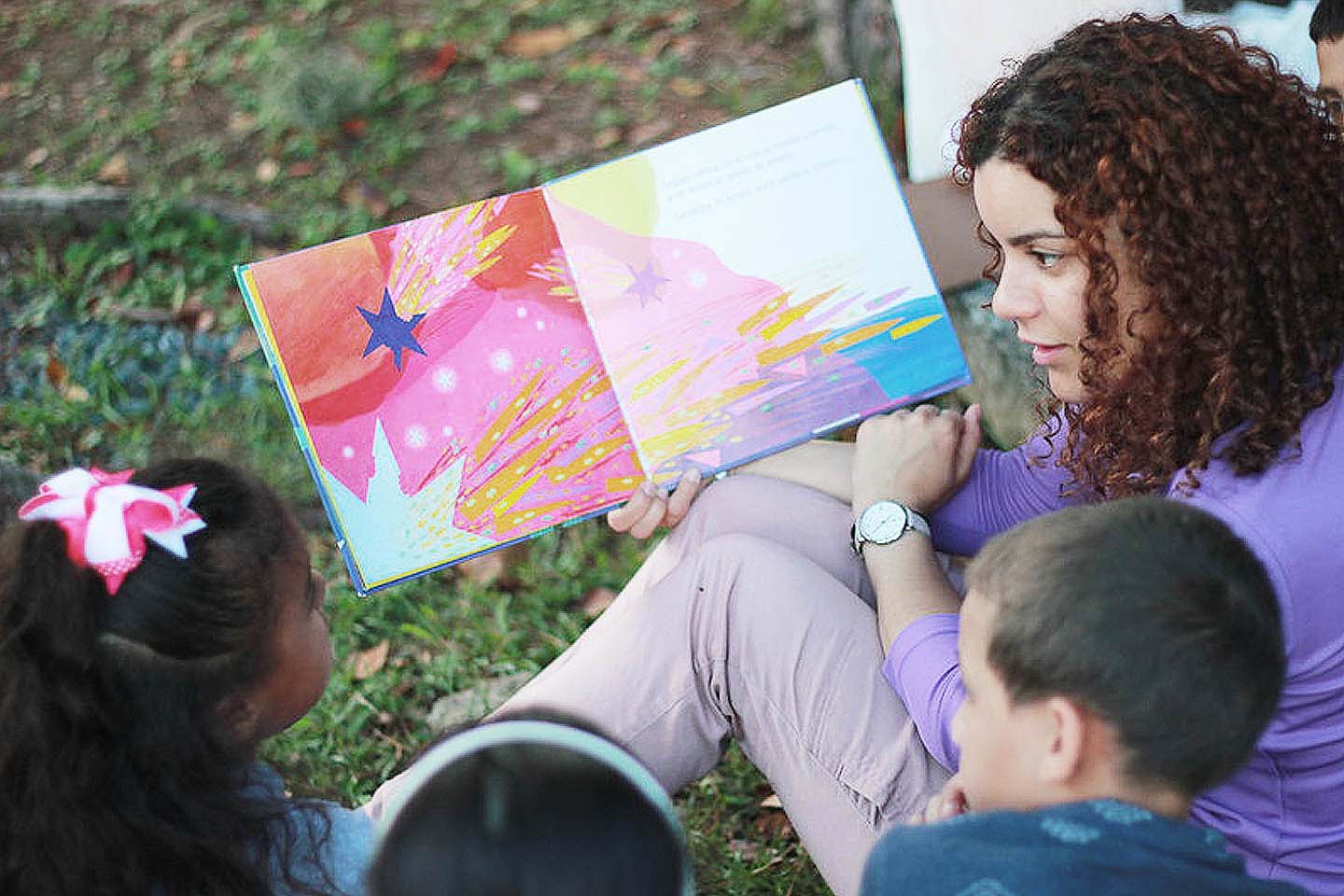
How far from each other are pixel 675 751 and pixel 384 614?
1184 millimetres

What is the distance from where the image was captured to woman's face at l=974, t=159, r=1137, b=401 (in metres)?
1.80

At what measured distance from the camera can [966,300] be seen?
10.1ft

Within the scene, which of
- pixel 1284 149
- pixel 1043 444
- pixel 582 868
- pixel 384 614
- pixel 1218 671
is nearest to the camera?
pixel 582 868

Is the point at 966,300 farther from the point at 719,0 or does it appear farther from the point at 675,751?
the point at 719,0

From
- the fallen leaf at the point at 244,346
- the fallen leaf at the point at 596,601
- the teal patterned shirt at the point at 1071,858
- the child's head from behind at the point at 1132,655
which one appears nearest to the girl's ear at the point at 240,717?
the teal patterned shirt at the point at 1071,858

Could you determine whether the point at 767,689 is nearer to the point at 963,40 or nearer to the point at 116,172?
the point at 963,40

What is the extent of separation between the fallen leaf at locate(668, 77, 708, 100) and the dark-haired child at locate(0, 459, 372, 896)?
2911mm

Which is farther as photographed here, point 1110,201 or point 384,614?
point 384,614

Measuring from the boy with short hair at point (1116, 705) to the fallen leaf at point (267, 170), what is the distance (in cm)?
321

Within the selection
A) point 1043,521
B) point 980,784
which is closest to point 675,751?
point 980,784

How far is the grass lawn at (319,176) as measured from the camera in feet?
9.39

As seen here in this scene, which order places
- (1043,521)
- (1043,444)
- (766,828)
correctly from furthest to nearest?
(766,828) < (1043,444) < (1043,521)

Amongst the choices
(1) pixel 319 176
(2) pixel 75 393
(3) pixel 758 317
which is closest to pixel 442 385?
(3) pixel 758 317

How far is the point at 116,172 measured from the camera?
411 cm
